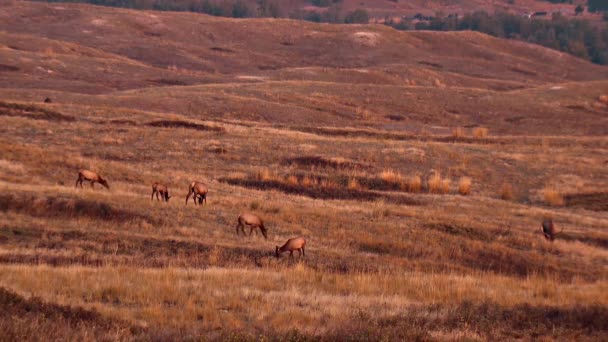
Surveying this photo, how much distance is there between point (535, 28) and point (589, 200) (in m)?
142

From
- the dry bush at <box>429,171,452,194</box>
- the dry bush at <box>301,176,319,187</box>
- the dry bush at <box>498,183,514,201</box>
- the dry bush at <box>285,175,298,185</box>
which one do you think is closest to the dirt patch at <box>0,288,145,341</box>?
the dry bush at <box>285,175,298,185</box>

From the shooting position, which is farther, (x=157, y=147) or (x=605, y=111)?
(x=605, y=111)

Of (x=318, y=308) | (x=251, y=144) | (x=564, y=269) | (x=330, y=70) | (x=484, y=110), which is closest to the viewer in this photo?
(x=318, y=308)

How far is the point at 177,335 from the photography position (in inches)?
368

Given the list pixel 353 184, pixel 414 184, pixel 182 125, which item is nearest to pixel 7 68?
pixel 182 125

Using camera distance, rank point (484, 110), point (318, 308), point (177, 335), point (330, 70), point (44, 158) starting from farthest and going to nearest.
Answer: point (330, 70), point (484, 110), point (44, 158), point (318, 308), point (177, 335)

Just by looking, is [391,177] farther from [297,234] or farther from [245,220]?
[245,220]

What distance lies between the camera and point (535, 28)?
539 ft

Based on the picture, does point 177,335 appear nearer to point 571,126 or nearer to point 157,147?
point 157,147

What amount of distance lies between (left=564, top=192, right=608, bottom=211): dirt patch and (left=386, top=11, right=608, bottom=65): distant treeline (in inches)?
4721

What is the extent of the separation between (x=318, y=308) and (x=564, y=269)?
34.9 feet

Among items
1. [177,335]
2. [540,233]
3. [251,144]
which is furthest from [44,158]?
[177,335]

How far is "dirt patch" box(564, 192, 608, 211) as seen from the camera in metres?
30.8

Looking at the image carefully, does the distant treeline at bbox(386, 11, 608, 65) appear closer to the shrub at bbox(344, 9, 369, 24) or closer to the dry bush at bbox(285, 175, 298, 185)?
the shrub at bbox(344, 9, 369, 24)
